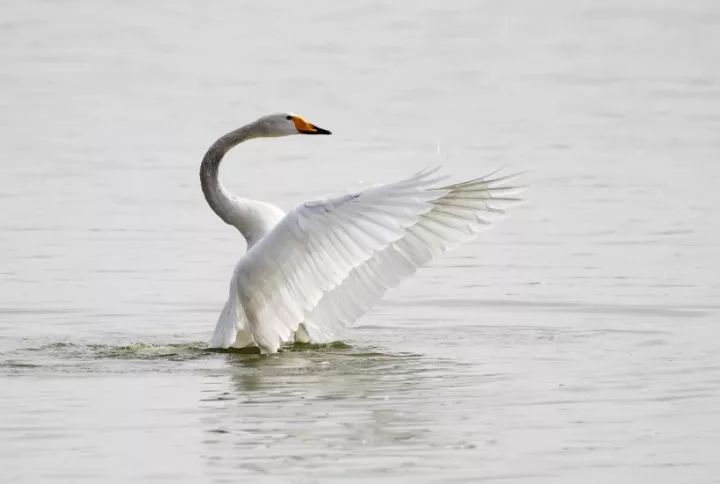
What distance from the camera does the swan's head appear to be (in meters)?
12.8

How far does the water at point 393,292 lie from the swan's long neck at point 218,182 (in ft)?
2.94

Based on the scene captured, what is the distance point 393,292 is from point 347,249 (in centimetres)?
349

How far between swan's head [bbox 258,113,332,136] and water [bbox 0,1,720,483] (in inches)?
57.4

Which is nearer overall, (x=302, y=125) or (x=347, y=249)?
(x=347, y=249)

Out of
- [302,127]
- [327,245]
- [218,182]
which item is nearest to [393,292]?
[302,127]

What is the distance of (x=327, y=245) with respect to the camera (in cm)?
1105

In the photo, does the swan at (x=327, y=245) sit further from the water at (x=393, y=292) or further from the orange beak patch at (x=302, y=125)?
the water at (x=393, y=292)

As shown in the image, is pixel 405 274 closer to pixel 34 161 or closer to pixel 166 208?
pixel 166 208

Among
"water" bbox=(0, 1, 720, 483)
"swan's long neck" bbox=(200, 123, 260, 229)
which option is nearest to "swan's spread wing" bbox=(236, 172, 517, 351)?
"water" bbox=(0, 1, 720, 483)

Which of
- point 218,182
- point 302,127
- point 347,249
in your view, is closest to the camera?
point 347,249

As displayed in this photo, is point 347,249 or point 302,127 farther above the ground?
point 302,127

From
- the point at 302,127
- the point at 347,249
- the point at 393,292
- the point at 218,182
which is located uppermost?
the point at 302,127

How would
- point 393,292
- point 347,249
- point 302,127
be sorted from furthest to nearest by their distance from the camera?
point 393,292 < point 302,127 < point 347,249

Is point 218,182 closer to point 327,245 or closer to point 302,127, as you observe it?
point 302,127
